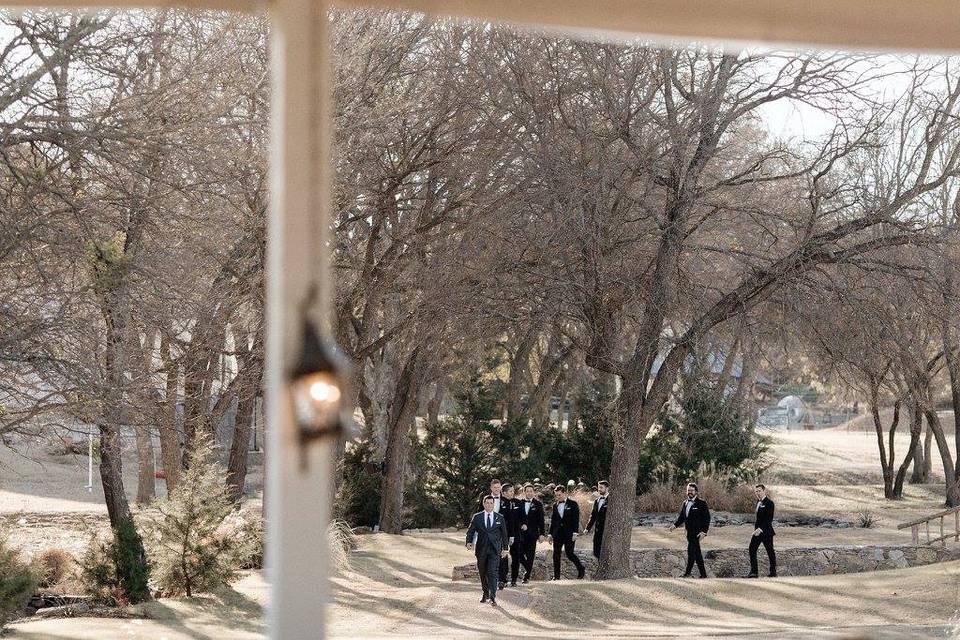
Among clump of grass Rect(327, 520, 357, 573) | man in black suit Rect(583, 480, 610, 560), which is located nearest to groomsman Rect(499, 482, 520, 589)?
man in black suit Rect(583, 480, 610, 560)

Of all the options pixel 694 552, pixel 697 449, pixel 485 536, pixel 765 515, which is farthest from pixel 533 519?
pixel 697 449

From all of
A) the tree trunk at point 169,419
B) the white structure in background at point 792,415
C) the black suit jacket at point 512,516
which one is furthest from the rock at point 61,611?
the white structure in background at point 792,415

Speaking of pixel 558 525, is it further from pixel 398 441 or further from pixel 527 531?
pixel 398 441

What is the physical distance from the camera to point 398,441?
27922mm

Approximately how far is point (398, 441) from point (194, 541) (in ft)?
33.3

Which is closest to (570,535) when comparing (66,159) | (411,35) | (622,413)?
(622,413)

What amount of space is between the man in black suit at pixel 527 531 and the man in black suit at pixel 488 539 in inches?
94.7

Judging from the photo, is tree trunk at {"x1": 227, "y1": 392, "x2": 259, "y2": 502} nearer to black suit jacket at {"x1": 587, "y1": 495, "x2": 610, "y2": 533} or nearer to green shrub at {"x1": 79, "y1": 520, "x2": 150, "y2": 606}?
green shrub at {"x1": 79, "y1": 520, "x2": 150, "y2": 606}

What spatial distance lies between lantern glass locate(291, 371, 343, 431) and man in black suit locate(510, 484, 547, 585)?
609 inches

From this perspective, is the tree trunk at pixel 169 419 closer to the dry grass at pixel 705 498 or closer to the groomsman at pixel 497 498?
the groomsman at pixel 497 498

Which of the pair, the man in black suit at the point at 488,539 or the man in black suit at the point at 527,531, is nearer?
the man in black suit at the point at 488,539

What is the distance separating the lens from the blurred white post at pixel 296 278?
4281mm

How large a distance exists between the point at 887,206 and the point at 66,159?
445 inches

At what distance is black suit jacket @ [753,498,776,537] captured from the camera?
20203mm
